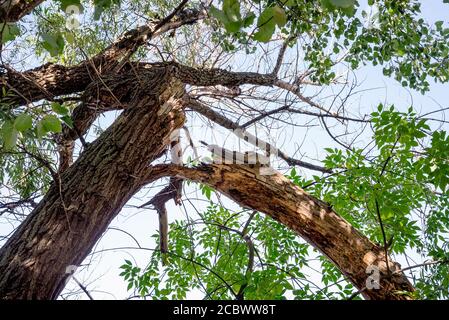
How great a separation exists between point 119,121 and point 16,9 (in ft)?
3.22

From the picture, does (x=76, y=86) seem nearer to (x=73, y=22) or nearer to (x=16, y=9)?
(x=16, y=9)

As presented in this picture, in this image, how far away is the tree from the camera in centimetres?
195

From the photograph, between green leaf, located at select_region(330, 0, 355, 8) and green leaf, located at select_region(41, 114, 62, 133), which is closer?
green leaf, located at select_region(330, 0, 355, 8)

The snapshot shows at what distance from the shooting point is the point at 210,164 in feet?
8.91

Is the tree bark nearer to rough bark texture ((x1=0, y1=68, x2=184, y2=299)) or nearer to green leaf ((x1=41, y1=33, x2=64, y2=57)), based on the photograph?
rough bark texture ((x1=0, y1=68, x2=184, y2=299))

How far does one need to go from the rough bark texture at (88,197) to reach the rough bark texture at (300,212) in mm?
260

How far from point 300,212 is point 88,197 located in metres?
1.11

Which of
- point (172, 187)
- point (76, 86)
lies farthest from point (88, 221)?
point (76, 86)

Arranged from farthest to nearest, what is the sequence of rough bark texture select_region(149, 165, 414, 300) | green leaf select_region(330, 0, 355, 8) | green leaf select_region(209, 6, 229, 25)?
rough bark texture select_region(149, 165, 414, 300), green leaf select_region(209, 6, 229, 25), green leaf select_region(330, 0, 355, 8)

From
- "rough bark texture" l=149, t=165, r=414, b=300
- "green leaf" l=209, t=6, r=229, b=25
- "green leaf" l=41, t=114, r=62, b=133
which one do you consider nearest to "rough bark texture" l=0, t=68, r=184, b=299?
"rough bark texture" l=149, t=165, r=414, b=300

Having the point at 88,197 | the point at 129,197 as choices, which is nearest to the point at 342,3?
the point at 88,197

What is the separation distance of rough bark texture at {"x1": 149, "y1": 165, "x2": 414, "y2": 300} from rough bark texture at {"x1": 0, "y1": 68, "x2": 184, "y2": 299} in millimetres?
260

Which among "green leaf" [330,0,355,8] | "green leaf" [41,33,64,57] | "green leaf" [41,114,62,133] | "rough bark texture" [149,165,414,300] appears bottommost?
"green leaf" [330,0,355,8]
